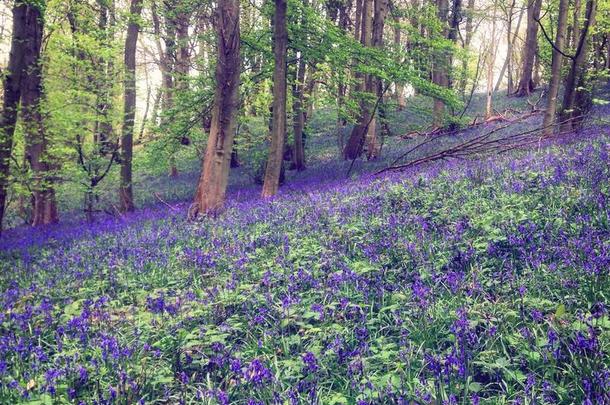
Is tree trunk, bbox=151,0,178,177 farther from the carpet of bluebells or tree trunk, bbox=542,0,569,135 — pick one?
tree trunk, bbox=542,0,569,135

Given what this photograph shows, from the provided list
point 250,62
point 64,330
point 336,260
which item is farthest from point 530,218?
point 250,62

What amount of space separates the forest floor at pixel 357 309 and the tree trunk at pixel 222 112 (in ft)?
12.1

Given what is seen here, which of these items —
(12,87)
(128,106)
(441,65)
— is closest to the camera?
(12,87)

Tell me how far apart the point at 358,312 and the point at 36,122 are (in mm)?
11981

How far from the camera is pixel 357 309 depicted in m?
4.02

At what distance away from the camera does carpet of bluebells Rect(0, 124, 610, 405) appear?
2.93m

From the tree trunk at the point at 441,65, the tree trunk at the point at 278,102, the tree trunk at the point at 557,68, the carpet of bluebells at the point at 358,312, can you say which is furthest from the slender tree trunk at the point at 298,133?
the carpet of bluebells at the point at 358,312

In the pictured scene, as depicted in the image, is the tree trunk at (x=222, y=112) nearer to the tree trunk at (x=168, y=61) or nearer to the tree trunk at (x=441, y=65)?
the tree trunk at (x=168, y=61)

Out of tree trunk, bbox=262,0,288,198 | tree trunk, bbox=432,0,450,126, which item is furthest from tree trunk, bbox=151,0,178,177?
tree trunk, bbox=432,0,450,126

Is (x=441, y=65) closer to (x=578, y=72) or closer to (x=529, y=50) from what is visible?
(x=578, y=72)

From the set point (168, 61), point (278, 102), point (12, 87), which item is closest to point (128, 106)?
point (12, 87)

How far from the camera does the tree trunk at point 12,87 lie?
31.6 ft

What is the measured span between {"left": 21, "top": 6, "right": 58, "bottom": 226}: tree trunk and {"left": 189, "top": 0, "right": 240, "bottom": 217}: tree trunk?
4.53m

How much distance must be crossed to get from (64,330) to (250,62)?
1296cm
